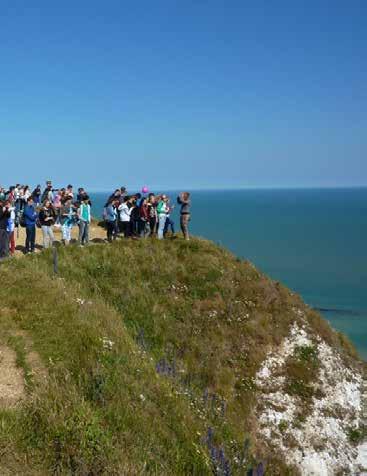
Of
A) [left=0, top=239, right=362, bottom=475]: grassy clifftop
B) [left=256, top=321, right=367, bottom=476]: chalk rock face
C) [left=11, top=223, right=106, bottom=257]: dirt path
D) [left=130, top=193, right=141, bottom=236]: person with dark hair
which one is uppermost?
[left=130, top=193, right=141, bottom=236]: person with dark hair

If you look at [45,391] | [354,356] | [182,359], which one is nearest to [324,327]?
[354,356]

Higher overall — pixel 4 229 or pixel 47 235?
pixel 4 229

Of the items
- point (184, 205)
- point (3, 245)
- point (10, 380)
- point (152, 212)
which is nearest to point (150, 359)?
point (10, 380)

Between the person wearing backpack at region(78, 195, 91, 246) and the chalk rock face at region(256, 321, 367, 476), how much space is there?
11347 mm

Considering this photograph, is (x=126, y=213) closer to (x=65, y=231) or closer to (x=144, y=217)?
(x=144, y=217)

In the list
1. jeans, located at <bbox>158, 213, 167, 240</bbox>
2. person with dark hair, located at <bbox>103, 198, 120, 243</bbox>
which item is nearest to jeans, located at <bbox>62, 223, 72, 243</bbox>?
person with dark hair, located at <bbox>103, 198, 120, 243</bbox>

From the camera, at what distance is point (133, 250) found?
2434cm

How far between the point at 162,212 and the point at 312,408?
12424 mm

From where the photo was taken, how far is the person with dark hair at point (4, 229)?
20562mm

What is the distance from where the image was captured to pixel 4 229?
2112 centimetres

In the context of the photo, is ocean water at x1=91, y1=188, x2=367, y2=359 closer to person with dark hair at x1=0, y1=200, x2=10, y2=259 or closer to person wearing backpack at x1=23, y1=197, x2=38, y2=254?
person wearing backpack at x1=23, y1=197, x2=38, y2=254

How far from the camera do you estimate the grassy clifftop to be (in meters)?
8.27

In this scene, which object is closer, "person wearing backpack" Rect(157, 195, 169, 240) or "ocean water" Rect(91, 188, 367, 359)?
"person wearing backpack" Rect(157, 195, 169, 240)

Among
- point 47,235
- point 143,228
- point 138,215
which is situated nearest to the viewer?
point 47,235
